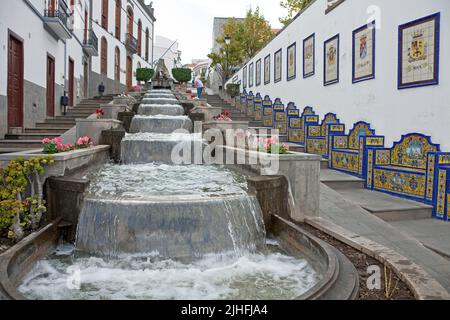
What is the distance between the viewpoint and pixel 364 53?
8.84 m

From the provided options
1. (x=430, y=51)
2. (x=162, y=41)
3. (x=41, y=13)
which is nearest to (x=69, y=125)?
(x=41, y=13)

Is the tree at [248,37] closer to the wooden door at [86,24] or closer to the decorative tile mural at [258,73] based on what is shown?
the decorative tile mural at [258,73]

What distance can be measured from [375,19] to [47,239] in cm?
745

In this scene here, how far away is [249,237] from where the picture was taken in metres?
4.78

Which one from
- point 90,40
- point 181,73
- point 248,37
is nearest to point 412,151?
point 90,40

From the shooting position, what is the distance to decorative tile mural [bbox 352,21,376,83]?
848cm

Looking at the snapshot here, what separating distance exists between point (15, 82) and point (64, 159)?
24.0 feet

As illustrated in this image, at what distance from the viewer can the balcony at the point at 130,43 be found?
2925 cm

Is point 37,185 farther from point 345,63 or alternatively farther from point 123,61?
point 123,61

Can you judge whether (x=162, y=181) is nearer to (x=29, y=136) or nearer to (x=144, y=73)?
(x=29, y=136)

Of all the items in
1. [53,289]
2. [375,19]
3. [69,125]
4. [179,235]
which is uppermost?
[375,19]

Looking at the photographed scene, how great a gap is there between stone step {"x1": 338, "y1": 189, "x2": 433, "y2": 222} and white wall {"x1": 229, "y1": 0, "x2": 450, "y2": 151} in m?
1.03

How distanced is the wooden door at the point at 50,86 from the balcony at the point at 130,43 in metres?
15.5

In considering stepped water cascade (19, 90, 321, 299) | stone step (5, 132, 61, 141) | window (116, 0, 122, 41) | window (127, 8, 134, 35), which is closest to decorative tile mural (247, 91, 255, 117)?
stone step (5, 132, 61, 141)
